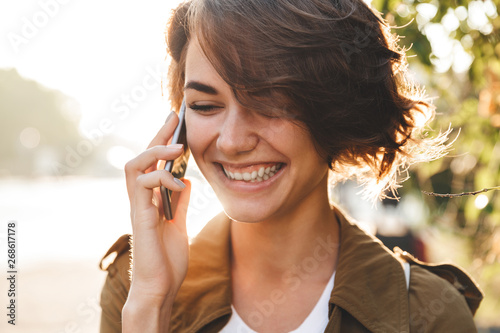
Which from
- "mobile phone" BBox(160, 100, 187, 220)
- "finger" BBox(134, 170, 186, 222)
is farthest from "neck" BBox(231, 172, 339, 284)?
"finger" BBox(134, 170, 186, 222)

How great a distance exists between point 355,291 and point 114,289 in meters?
1.08

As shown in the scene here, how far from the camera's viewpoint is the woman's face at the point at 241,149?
2.03 meters

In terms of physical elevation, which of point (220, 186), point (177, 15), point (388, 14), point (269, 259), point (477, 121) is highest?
point (177, 15)

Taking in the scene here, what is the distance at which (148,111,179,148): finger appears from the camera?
7.68 feet

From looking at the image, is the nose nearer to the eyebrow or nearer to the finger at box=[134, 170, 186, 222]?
the eyebrow

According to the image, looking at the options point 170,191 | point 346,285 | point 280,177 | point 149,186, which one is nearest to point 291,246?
point 346,285

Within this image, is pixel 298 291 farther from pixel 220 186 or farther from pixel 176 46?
pixel 176 46

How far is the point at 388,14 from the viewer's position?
2.33 meters

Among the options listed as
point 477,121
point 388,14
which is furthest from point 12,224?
point 477,121

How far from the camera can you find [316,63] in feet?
6.72

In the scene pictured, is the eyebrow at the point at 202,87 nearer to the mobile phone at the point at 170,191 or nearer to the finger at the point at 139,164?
the mobile phone at the point at 170,191

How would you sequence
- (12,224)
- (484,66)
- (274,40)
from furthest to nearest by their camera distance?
1. (12,224)
2. (484,66)
3. (274,40)

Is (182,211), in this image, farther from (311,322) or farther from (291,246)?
(311,322)

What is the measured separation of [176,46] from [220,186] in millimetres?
728
